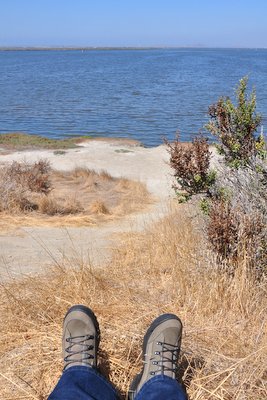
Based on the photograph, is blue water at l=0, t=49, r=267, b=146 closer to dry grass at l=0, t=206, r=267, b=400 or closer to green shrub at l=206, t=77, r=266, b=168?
green shrub at l=206, t=77, r=266, b=168

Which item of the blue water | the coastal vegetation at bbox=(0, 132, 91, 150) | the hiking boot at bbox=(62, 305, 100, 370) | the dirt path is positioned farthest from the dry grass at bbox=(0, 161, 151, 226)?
the blue water

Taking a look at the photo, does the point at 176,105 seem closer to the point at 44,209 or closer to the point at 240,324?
the point at 44,209

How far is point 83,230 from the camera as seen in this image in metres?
7.77

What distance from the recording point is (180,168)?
4.52 metres

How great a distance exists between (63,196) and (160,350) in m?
8.07

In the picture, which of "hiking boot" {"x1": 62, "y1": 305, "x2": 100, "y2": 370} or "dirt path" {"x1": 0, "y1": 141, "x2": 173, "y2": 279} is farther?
"dirt path" {"x1": 0, "y1": 141, "x2": 173, "y2": 279}

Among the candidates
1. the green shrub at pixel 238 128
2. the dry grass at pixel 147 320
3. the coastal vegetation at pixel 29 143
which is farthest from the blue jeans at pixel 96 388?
the coastal vegetation at pixel 29 143

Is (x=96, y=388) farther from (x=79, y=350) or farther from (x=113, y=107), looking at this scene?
(x=113, y=107)

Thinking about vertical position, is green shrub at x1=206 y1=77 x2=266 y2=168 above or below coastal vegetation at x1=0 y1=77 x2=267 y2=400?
above

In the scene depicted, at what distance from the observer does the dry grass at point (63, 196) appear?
28.3 ft

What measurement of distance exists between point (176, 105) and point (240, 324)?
30084mm

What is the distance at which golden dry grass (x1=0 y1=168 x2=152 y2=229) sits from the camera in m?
8.42

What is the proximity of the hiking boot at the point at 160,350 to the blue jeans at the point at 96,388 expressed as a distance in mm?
69

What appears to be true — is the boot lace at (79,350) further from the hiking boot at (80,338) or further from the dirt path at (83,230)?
the dirt path at (83,230)
